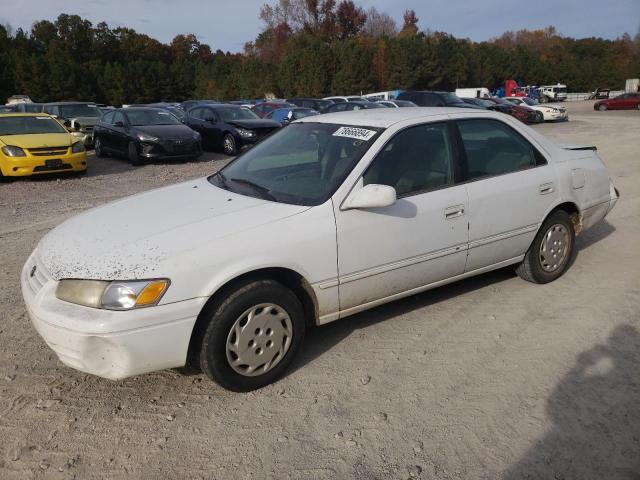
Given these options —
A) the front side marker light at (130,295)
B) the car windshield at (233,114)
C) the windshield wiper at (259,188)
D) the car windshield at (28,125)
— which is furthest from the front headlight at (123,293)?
the car windshield at (233,114)

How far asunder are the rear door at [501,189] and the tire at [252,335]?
161cm

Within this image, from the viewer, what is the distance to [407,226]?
378cm

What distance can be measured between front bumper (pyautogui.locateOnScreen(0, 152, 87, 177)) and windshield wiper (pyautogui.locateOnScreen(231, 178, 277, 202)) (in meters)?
8.63

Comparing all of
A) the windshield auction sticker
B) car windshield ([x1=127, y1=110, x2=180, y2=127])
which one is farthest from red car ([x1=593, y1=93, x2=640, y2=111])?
the windshield auction sticker

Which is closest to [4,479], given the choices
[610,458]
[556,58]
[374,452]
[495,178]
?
[374,452]

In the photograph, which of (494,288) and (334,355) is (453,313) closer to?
(494,288)

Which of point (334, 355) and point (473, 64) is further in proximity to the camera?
point (473, 64)

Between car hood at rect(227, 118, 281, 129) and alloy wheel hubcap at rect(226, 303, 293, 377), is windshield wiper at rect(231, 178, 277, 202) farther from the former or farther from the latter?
car hood at rect(227, 118, 281, 129)

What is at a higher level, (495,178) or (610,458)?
(495,178)

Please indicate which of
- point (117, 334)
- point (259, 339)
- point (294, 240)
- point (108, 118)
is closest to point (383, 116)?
point (294, 240)

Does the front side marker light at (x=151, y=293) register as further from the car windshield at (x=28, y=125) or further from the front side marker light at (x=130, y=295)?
the car windshield at (x=28, y=125)

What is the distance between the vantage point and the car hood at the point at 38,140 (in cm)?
1110

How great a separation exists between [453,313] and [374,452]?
184cm

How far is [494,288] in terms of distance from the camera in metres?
4.90
